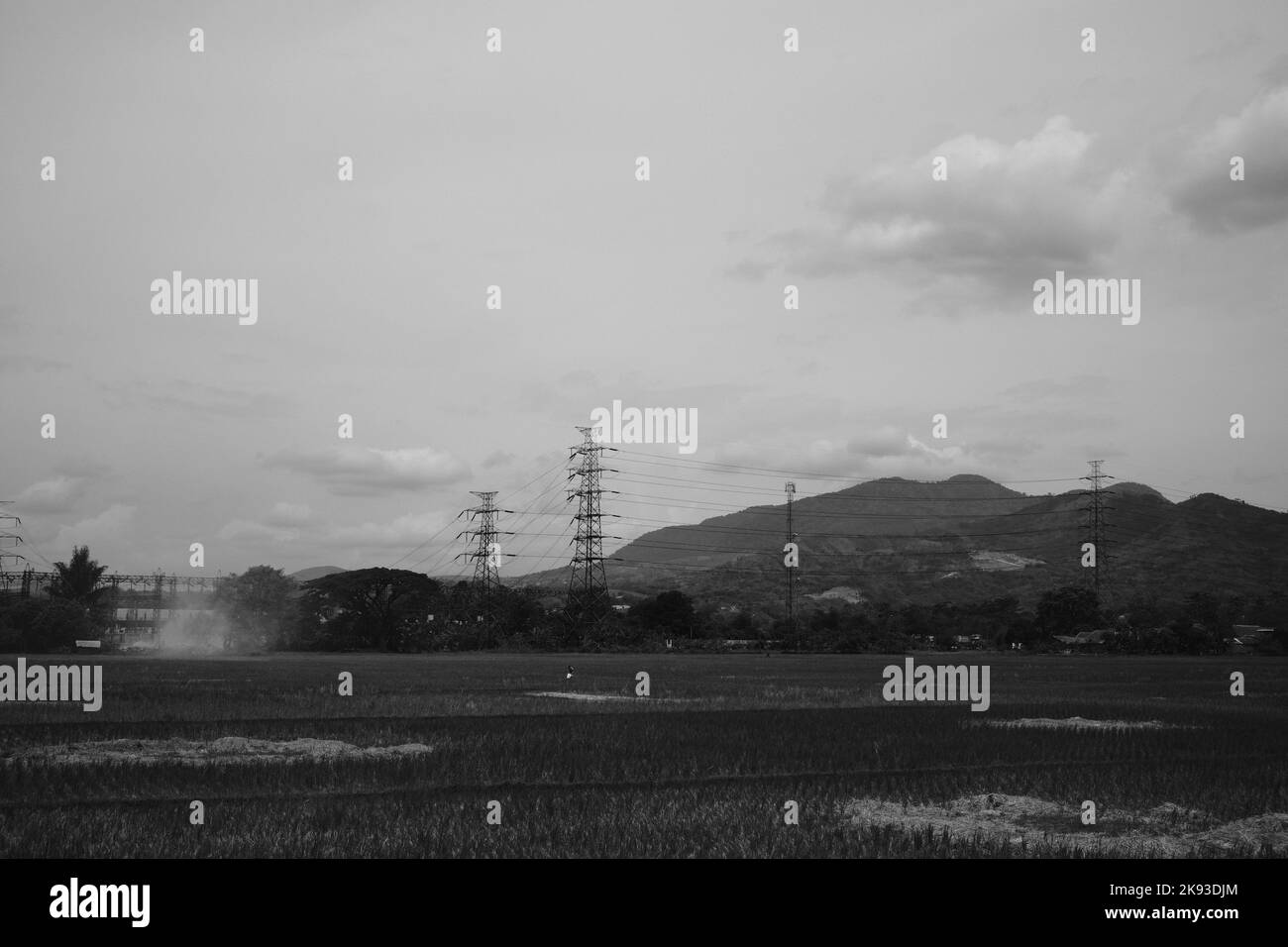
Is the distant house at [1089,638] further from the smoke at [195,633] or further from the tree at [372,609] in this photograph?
the smoke at [195,633]

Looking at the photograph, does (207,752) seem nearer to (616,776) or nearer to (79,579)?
(616,776)

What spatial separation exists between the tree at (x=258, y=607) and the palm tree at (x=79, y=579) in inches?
513

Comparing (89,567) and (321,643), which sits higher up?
(89,567)

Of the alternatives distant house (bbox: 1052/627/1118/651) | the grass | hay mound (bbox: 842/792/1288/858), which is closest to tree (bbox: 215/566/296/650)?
the grass

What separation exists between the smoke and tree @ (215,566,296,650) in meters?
1.39

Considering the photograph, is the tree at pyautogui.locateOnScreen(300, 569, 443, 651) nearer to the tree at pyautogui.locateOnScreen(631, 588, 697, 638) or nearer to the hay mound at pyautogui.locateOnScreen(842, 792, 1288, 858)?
the tree at pyautogui.locateOnScreen(631, 588, 697, 638)

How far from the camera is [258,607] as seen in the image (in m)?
119

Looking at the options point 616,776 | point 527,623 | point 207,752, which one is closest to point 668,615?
point 527,623

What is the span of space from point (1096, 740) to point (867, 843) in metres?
16.3

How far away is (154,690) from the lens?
4188 centimetres
